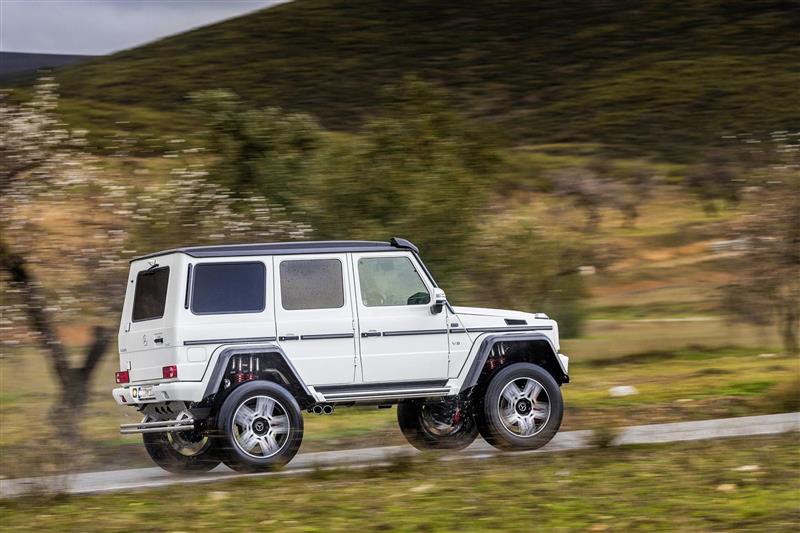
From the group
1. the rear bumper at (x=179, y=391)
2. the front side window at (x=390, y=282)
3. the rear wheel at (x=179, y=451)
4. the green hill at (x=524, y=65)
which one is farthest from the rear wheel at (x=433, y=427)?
the green hill at (x=524, y=65)

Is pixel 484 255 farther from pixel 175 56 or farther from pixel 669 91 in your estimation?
pixel 175 56

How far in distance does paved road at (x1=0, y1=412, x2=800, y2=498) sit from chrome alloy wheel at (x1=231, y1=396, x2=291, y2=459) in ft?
0.84

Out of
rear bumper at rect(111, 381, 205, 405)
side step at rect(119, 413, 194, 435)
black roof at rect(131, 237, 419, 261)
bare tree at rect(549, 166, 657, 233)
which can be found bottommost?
side step at rect(119, 413, 194, 435)

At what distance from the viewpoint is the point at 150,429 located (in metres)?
11.0

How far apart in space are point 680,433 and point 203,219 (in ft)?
26.3

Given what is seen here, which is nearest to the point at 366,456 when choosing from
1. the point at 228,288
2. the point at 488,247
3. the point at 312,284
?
the point at 312,284

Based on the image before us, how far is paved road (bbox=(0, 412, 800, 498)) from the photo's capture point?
10352 mm

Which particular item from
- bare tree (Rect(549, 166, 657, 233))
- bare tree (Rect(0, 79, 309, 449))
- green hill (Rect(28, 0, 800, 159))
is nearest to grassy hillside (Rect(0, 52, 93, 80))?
Result: green hill (Rect(28, 0, 800, 159))

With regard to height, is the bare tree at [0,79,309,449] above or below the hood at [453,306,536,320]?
above

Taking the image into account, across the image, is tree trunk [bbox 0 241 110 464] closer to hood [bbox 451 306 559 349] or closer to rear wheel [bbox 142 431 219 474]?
rear wheel [bbox 142 431 219 474]

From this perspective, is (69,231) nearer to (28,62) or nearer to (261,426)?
(261,426)

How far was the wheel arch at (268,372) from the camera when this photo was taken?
432 inches

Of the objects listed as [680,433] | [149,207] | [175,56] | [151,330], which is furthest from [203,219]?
[175,56]

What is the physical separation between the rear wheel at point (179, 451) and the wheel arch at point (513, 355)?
8.22 ft
